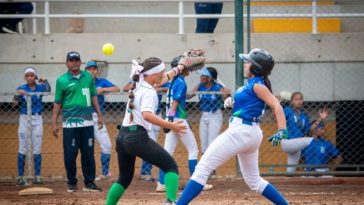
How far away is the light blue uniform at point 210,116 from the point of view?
43.8 feet

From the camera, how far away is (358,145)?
45.8ft

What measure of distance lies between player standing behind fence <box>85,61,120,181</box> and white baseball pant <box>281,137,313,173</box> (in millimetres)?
2911

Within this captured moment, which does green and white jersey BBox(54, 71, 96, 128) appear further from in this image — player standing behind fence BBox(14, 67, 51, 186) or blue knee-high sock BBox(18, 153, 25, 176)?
blue knee-high sock BBox(18, 153, 25, 176)

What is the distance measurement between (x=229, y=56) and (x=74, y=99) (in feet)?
11.0

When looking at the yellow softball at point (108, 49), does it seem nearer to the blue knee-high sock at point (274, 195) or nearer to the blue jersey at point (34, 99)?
the blue jersey at point (34, 99)

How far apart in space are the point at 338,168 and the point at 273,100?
20.6 ft

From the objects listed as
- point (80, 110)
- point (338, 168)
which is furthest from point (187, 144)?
point (338, 168)

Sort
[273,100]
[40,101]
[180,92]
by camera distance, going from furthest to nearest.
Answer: [40,101] < [180,92] < [273,100]

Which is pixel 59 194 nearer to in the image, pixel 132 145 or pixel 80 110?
pixel 80 110

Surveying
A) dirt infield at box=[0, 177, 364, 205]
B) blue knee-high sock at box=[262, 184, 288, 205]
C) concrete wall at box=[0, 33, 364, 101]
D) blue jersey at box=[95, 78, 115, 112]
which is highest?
concrete wall at box=[0, 33, 364, 101]

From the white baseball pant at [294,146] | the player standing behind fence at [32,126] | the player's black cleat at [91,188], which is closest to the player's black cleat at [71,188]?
the player's black cleat at [91,188]

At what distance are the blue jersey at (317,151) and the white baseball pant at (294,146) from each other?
0.45 feet

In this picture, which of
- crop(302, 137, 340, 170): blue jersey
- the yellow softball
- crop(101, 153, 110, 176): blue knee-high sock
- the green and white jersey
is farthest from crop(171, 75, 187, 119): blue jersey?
crop(302, 137, 340, 170): blue jersey

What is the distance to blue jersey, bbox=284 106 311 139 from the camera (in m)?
13.4
